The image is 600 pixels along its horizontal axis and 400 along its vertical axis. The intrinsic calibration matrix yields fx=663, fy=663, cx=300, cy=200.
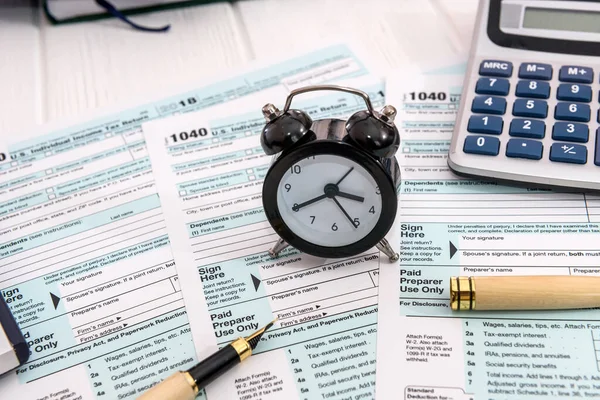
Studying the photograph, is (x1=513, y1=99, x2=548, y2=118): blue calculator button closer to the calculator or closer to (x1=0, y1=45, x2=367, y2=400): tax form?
the calculator

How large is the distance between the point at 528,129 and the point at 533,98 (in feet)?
0.15

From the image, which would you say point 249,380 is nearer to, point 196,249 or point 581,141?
point 196,249

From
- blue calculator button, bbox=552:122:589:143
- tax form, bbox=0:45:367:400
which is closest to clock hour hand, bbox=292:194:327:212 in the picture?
tax form, bbox=0:45:367:400

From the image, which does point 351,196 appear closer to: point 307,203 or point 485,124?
point 307,203

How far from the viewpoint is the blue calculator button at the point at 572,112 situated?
59 cm

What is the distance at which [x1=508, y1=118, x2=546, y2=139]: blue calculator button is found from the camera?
1.92 feet

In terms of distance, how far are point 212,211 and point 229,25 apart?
0.31m

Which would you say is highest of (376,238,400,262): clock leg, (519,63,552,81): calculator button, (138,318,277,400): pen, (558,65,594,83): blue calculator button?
(519,63,552,81): calculator button

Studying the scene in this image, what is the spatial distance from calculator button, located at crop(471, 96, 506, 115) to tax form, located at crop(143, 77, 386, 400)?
10cm

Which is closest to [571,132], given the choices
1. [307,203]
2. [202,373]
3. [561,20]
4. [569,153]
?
[569,153]

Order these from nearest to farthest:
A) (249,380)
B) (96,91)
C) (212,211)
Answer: (249,380), (212,211), (96,91)

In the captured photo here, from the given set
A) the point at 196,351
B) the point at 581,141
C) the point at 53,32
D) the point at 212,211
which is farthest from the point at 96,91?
the point at 581,141

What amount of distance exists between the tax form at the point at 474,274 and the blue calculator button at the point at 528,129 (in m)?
0.05

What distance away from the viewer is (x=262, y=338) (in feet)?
1.64
